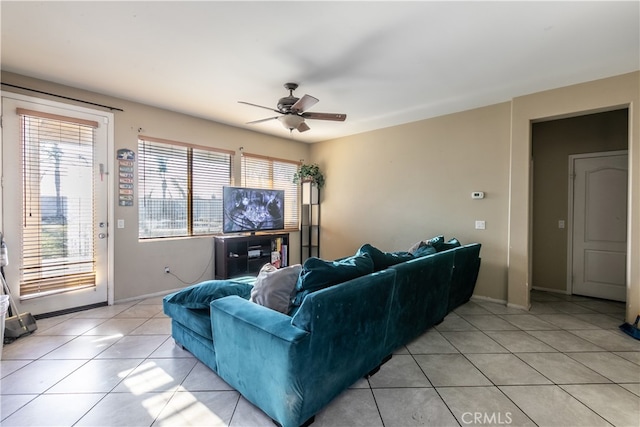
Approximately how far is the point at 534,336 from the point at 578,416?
4.00ft

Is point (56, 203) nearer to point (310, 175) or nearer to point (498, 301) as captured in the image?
point (310, 175)

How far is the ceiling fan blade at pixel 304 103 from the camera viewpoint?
2625 millimetres

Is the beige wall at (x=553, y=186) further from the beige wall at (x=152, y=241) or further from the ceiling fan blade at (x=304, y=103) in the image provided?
the beige wall at (x=152, y=241)

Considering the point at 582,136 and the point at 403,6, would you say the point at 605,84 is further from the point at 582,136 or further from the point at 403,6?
the point at 403,6

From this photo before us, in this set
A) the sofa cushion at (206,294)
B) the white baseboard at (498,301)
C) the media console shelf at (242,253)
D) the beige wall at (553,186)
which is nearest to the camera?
the sofa cushion at (206,294)

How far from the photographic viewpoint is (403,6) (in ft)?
6.44

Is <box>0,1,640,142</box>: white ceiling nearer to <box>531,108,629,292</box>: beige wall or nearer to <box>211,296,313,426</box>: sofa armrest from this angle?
<box>531,108,629,292</box>: beige wall

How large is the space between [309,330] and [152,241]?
134 inches


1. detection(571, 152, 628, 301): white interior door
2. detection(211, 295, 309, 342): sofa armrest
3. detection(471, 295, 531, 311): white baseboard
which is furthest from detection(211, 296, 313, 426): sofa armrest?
detection(571, 152, 628, 301): white interior door

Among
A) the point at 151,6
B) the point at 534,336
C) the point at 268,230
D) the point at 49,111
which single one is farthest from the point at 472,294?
the point at 49,111

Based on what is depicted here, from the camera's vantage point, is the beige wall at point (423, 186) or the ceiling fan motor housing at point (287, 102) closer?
the ceiling fan motor housing at point (287, 102)

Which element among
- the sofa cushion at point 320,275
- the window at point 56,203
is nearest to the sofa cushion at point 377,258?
the sofa cushion at point 320,275

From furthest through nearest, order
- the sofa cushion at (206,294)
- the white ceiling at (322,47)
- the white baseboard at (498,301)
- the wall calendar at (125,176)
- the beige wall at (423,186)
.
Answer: the beige wall at (423,186)
the wall calendar at (125,176)
the white baseboard at (498,301)
the sofa cushion at (206,294)
the white ceiling at (322,47)

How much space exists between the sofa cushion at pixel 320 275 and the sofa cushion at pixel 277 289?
5cm
